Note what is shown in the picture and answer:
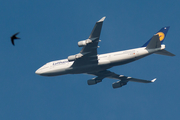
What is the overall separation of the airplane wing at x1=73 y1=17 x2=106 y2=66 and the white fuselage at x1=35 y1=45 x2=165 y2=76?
3.64ft

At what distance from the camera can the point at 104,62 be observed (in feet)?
138

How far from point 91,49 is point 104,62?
3.82m

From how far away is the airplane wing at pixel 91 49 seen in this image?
3550 centimetres

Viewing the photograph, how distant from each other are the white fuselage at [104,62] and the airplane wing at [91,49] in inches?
43.7

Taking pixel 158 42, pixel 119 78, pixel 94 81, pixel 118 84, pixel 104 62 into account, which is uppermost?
pixel 158 42

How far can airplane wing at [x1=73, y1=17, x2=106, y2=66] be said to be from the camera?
3550 centimetres

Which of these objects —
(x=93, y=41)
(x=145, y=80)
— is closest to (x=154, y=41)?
(x=93, y=41)

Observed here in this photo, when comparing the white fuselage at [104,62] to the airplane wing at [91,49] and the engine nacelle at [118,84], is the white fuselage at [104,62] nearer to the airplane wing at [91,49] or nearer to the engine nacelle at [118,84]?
the airplane wing at [91,49]

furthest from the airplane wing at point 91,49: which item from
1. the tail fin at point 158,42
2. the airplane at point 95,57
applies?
the tail fin at point 158,42

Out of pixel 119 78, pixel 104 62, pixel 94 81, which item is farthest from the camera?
pixel 119 78

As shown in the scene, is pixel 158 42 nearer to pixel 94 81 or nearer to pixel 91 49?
pixel 91 49

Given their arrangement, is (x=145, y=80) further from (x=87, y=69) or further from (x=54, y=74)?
(x=54, y=74)

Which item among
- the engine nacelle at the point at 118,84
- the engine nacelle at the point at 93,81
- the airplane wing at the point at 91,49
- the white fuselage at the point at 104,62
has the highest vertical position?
the airplane wing at the point at 91,49

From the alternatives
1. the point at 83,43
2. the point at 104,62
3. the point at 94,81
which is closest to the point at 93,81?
the point at 94,81
